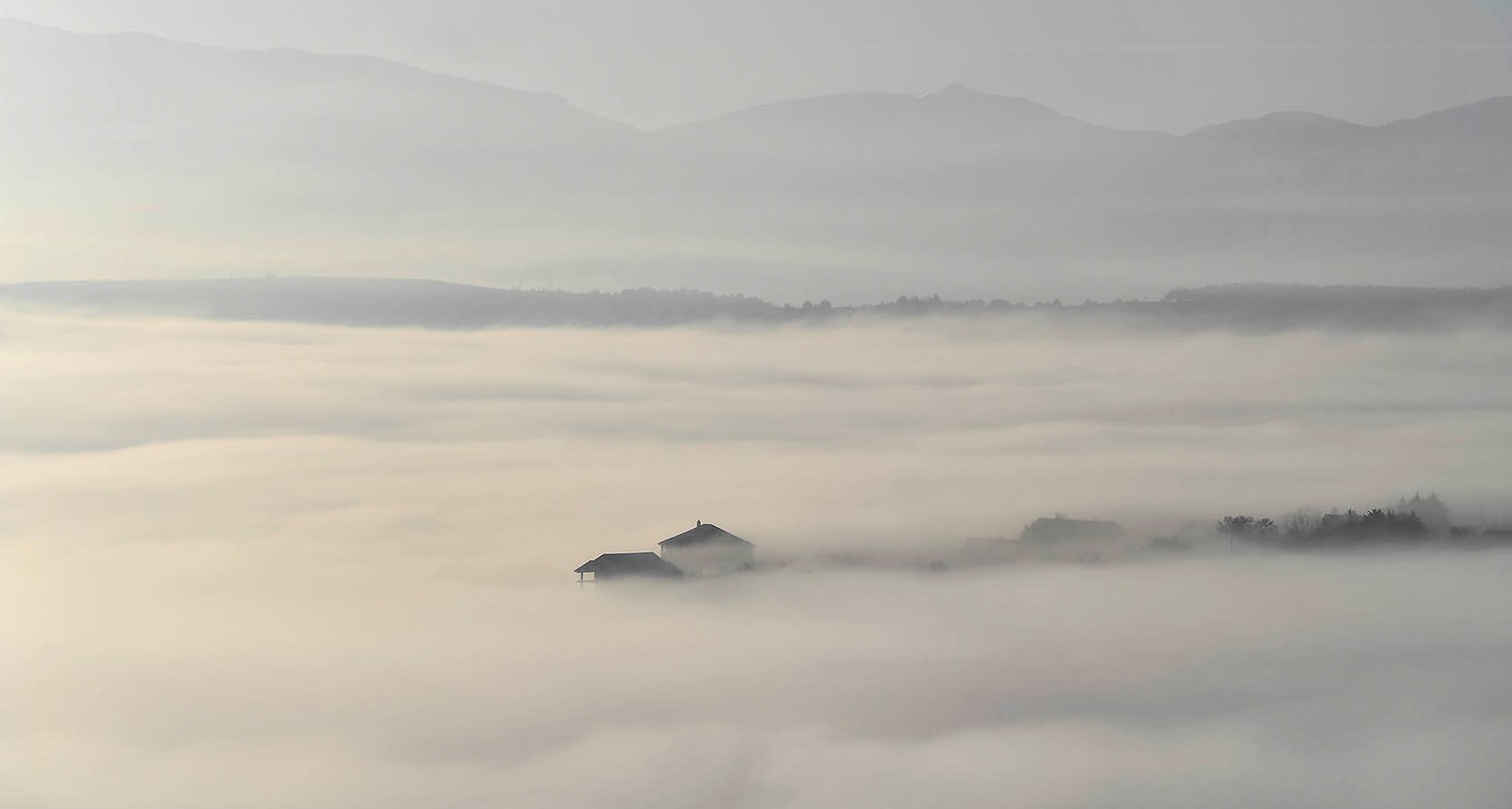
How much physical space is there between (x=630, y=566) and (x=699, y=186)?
2328 mm

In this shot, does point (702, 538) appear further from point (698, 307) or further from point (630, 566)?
point (698, 307)

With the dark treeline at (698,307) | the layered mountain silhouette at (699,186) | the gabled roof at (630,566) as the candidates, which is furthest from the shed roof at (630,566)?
the layered mountain silhouette at (699,186)

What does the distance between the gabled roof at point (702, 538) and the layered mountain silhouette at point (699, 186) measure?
1.45m

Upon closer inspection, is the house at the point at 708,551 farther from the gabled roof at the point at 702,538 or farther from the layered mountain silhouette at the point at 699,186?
the layered mountain silhouette at the point at 699,186

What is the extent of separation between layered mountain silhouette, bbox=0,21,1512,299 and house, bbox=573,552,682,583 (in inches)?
64.9

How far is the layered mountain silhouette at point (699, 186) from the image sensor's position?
8766 millimetres

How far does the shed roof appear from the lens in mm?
8359

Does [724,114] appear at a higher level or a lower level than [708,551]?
higher

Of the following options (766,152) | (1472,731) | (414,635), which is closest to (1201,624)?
(1472,731)

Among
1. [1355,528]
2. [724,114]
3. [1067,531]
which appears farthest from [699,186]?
[1355,528]

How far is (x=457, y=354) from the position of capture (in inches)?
344

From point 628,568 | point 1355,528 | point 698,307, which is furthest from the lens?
point 698,307

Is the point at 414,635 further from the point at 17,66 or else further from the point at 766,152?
the point at 17,66

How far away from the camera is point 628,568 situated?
8375 mm
